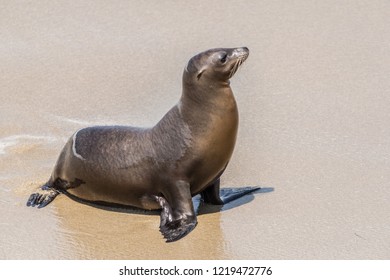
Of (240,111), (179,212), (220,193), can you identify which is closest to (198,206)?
(220,193)

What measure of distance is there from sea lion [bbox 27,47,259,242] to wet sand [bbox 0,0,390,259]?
152 millimetres

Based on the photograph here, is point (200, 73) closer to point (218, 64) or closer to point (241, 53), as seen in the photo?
point (218, 64)

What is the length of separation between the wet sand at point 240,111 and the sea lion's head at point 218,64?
3.15ft

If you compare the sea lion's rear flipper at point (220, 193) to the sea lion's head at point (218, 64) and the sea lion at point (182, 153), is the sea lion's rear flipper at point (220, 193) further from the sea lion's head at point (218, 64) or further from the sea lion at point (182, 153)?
the sea lion's head at point (218, 64)

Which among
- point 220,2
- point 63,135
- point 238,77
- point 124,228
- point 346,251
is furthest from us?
point 220,2

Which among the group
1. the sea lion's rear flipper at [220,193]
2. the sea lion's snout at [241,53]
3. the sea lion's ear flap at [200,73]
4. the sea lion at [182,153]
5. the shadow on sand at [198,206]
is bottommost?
the shadow on sand at [198,206]

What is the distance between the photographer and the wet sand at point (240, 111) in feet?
20.2

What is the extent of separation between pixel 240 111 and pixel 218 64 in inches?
85.3

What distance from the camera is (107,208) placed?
6.68 metres

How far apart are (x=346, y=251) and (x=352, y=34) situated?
4.45m

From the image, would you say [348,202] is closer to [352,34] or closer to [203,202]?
[203,202]

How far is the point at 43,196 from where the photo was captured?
6.85 metres

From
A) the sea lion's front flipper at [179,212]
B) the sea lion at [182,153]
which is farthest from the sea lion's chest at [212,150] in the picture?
the sea lion's front flipper at [179,212]

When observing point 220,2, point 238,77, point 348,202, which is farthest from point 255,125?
point 220,2
